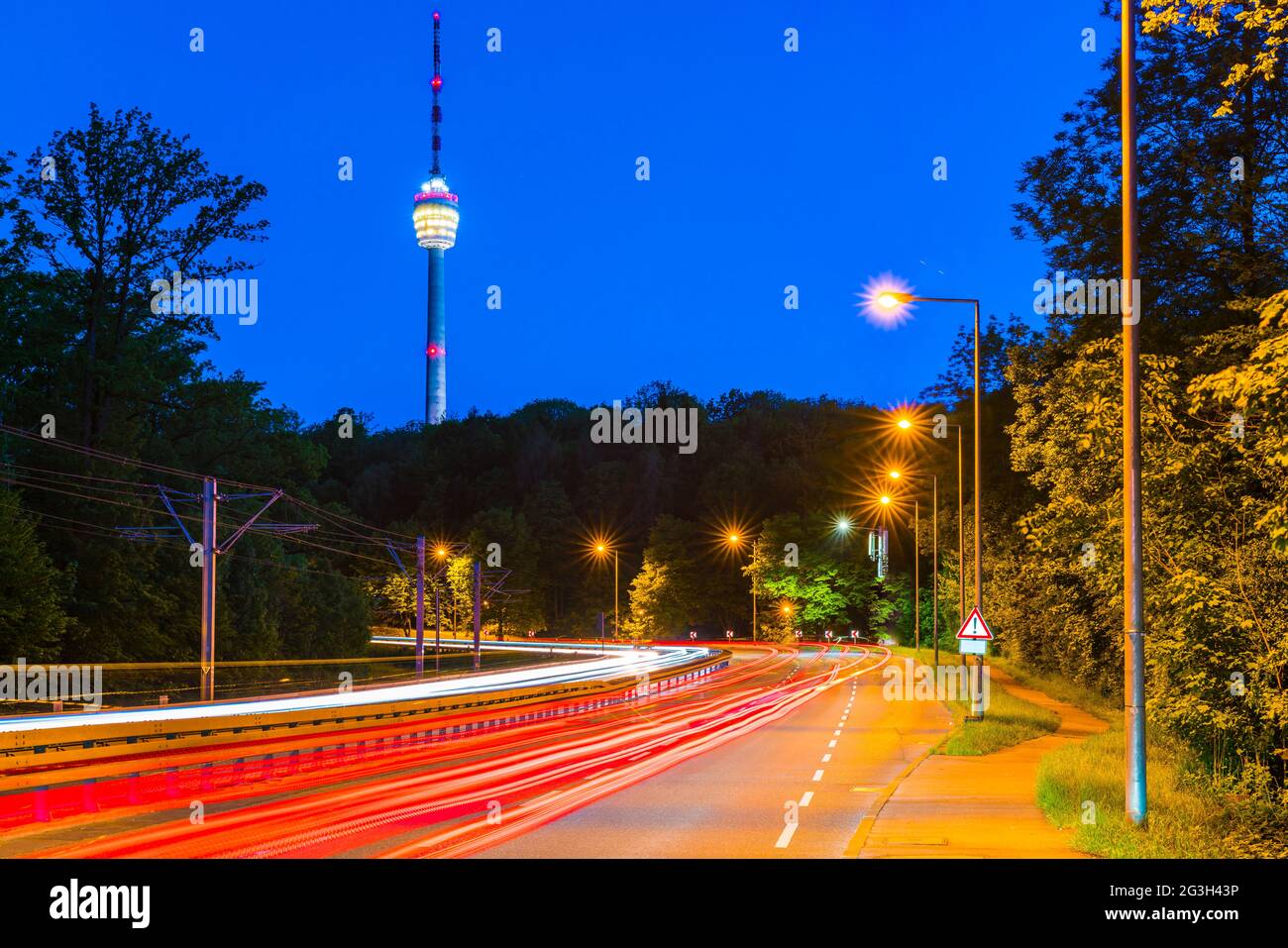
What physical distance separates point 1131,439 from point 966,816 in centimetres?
489

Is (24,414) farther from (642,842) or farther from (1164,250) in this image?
(642,842)

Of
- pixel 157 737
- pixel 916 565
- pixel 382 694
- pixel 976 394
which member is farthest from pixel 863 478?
pixel 157 737

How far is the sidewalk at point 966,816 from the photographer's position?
508 inches

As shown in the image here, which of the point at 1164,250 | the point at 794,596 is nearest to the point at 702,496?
the point at 794,596

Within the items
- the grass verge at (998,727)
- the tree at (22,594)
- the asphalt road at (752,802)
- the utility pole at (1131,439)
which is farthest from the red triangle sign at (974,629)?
the tree at (22,594)

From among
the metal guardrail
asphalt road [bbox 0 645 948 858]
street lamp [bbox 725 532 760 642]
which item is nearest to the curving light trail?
the metal guardrail

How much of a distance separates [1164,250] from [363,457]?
153178 millimetres

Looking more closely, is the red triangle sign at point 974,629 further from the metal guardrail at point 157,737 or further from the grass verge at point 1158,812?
the metal guardrail at point 157,737

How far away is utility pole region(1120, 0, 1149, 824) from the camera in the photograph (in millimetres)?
13500

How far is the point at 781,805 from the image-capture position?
57.9 feet

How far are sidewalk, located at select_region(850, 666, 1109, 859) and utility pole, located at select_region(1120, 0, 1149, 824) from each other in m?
1.41

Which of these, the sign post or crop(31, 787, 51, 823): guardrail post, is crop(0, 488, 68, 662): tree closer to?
crop(31, 787, 51, 823): guardrail post

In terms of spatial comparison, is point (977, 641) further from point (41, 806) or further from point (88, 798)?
point (41, 806)

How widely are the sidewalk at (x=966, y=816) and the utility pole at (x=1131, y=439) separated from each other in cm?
141
